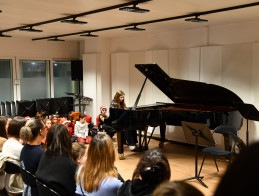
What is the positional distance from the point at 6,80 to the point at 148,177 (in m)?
9.02

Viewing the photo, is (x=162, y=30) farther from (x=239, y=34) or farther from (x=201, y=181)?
(x=201, y=181)

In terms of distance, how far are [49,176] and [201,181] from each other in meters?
3.11

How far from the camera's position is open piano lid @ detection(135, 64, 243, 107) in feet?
19.5

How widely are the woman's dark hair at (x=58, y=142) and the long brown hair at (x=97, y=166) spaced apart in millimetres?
410

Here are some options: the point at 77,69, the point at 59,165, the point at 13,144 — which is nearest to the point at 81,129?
the point at 77,69

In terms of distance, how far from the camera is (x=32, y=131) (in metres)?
3.23

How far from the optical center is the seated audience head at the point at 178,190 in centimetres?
66

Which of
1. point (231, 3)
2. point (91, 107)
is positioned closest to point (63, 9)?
point (231, 3)

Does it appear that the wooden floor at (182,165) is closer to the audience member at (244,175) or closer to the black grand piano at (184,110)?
the black grand piano at (184,110)

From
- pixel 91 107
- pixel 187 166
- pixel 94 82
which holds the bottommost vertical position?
pixel 187 166

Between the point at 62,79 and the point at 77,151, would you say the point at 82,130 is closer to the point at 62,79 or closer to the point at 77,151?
the point at 62,79

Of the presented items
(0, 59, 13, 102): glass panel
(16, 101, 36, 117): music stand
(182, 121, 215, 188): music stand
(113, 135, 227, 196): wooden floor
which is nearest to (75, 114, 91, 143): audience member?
(113, 135, 227, 196): wooden floor

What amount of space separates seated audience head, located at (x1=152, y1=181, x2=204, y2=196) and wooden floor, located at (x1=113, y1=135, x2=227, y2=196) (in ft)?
14.0

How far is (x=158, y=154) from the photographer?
2.15 metres
